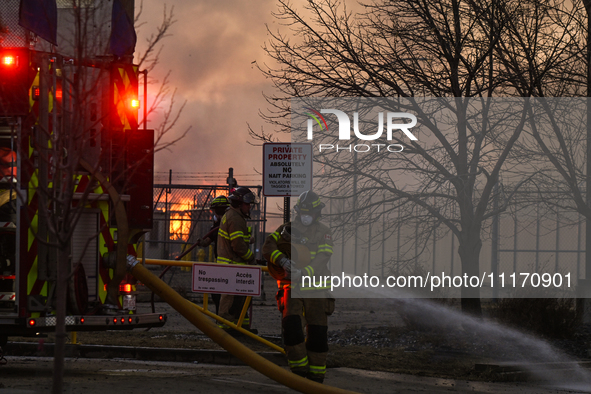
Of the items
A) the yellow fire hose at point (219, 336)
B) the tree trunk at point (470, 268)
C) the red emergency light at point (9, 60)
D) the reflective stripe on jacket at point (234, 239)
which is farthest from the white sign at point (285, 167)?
the tree trunk at point (470, 268)

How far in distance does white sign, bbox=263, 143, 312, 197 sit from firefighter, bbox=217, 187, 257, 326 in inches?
18.1

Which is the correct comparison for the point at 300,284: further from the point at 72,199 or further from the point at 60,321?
the point at 60,321

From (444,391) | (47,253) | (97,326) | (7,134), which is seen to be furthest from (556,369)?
(7,134)

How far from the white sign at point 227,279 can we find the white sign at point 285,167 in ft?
5.31

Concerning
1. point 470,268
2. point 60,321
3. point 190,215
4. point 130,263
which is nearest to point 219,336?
point 130,263

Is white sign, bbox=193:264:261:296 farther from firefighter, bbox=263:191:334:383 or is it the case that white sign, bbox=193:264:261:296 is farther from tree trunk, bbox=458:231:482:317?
tree trunk, bbox=458:231:482:317

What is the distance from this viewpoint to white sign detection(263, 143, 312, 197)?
30.0 ft

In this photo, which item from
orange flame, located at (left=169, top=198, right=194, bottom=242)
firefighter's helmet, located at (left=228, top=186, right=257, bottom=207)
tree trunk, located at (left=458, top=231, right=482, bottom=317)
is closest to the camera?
firefighter's helmet, located at (left=228, top=186, right=257, bottom=207)

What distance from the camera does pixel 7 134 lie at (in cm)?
710

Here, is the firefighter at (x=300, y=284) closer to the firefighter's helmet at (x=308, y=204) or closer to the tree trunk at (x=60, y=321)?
the firefighter's helmet at (x=308, y=204)

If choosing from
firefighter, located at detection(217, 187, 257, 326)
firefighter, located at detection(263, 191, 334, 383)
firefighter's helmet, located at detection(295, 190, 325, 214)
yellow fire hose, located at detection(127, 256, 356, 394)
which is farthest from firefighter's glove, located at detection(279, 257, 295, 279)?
firefighter, located at detection(217, 187, 257, 326)

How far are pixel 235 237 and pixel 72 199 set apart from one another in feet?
13.6

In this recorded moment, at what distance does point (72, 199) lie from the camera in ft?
18.3

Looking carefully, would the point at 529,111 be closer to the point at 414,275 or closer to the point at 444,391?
the point at 414,275
